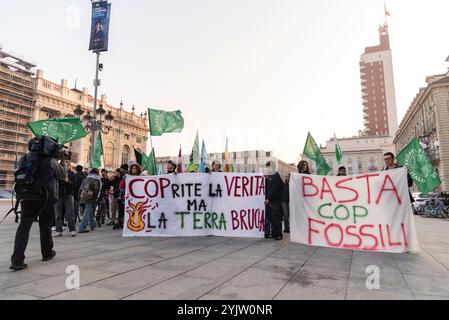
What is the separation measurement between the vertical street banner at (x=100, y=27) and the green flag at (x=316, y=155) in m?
12.5

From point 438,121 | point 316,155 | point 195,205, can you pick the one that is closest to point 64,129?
point 195,205

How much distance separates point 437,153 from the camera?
38469 mm

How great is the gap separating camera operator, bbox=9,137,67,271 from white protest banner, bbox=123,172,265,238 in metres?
2.64

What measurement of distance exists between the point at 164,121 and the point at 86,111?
50.2 meters

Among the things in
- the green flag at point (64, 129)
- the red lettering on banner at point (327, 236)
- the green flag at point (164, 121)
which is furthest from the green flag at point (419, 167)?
the green flag at point (64, 129)

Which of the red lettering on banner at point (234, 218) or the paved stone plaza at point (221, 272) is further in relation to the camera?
the red lettering on banner at point (234, 218)

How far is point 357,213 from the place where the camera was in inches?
233

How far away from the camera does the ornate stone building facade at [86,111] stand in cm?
5272

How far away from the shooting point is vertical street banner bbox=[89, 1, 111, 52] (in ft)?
54.6

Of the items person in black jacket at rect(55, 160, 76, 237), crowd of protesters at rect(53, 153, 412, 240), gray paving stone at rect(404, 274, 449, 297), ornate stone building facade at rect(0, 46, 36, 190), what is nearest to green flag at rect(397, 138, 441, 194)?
crowd of protesters at rect(53, 153, 412, 240)

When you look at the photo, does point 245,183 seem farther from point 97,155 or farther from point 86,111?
point 86,111

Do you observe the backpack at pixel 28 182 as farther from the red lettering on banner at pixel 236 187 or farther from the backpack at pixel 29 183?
the red lettering on banner at pixel 236 187

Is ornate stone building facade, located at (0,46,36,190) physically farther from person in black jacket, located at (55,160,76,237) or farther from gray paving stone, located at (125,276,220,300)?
gray paving stone, located at (125,276,220,300)
